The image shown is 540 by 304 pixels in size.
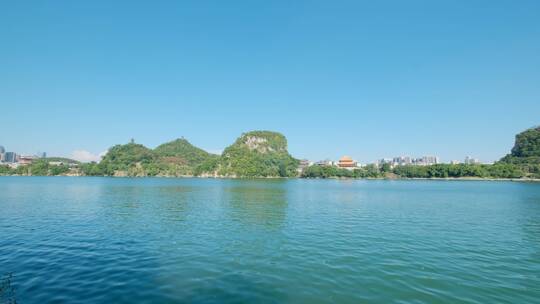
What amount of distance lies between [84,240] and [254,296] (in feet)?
60.4

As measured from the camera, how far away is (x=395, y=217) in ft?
129

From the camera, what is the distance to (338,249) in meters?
21.9

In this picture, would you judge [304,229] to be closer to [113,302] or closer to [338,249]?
[338,249]

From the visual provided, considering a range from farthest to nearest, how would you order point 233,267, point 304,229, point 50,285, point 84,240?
point 304,229, point 84,240, point 233,267, point 50,285

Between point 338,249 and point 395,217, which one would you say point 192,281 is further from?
point 395,217

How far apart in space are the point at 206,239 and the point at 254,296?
12801mm

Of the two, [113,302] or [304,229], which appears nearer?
[113,302]

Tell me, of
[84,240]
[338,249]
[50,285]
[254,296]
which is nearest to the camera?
[254,296]

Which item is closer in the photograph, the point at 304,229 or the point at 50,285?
the point at 50,285

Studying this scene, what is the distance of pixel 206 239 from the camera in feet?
80.9

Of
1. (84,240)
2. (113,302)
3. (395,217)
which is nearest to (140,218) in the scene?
(84,240)

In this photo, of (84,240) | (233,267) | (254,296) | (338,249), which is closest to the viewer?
(254,296)

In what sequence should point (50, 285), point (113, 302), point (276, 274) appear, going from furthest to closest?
1. point (276, 274)
2. point (50, 285)
3. point (113, 302)

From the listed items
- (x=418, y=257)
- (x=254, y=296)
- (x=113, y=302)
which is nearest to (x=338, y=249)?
(x=418, y=257)
